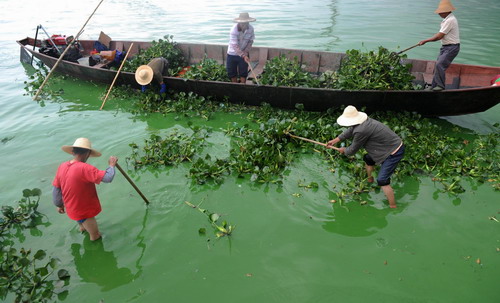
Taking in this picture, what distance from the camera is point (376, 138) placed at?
4176 millimetres

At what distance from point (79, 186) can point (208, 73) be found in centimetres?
498

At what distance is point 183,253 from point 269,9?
1765 centimetres

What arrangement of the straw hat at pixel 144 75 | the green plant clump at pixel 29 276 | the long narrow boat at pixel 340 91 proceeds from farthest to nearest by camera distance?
the straw hat at pixel 144 75
the long narrow boat at pixel 340 91
the green plant clump at pixel 29 276

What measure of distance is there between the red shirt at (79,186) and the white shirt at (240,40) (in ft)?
15.0

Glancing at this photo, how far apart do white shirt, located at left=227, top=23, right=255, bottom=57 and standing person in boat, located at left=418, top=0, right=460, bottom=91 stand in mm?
3608

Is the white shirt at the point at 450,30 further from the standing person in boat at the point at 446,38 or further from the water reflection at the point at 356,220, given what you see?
the water reflection at the point at 356,220

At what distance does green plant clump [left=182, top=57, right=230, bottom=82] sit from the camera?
7602mm

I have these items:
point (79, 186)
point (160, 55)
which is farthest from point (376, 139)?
point (160, 55)

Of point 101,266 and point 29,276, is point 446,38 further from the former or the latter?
point 29,276

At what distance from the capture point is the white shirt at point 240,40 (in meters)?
6.95

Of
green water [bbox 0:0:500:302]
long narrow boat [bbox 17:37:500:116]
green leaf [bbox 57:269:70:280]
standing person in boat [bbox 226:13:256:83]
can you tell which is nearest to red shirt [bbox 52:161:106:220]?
green leaf [bbox 57:269:70:280]

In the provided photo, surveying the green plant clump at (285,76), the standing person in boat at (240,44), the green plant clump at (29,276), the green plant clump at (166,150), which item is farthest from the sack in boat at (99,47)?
the green plant clump at (29,276)

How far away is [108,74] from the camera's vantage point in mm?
8273

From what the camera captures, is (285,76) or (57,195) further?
(285,76)
